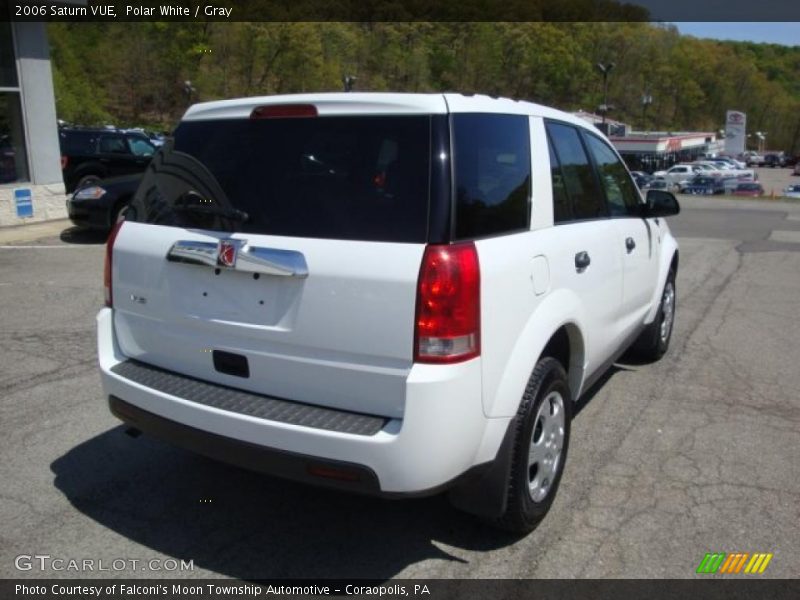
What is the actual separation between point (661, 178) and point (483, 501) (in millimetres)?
52359

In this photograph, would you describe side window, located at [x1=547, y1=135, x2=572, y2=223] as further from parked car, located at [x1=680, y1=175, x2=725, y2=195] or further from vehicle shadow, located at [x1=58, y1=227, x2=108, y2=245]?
parked car, located at [x1=680, y1=175, x2=725, y2=195]

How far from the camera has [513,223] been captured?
2893 millimetres

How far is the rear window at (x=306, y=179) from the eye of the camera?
8.36 ft

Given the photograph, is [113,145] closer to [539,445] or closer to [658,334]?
[658,334]

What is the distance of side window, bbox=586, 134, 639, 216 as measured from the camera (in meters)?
4.18

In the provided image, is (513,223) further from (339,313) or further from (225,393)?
(225,393)

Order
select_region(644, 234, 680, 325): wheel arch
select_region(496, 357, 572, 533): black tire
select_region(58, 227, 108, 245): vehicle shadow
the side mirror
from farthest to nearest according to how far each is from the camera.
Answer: select_region(58, 227, 108, 245): vehicle shadow → select_region(644, 234, 680, 325): wheel arch → the side mirror → select_region(496, 357, 572, 533): black tire

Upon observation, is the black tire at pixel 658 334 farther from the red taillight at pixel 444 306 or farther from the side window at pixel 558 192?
the red taillight at pixel 444 306

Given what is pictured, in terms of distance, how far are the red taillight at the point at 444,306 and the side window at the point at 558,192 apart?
3.40 feet

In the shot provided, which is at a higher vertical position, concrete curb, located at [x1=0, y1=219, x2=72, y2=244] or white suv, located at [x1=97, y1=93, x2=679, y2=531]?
white suv, located at [x1=97, y1=93, x2=679, y2=531]

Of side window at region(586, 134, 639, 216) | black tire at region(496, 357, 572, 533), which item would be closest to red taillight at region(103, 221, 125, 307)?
black tire at region(496, 357, 572, 533)

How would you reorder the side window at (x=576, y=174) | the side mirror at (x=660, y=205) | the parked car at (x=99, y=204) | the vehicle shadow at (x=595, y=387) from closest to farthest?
the side window at (x=576, y=174) → the vehicle shadow at (x=595, y=387) → the side mirror at (x=660, y=205) → the parked car at (x=99, y=204)

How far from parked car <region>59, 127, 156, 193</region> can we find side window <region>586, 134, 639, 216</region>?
12.0m

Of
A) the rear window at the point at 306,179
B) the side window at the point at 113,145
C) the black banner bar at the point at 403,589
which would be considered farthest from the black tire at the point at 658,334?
the side window at the point at 113,145
